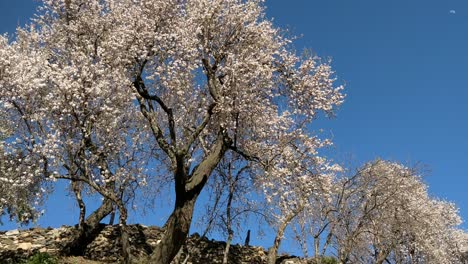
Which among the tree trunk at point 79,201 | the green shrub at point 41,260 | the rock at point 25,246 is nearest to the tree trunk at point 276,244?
the tree trunk at point 79,201

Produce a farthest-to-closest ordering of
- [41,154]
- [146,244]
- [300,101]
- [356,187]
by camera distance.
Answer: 1. [356,187]
2. [146,244]
3. [300,101]
4. [41,154]

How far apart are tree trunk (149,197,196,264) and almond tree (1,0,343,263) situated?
0.13ft

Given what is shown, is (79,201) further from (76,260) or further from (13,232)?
(13,232)

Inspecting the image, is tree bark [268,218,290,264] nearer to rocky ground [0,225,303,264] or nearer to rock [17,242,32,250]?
rocky ground [0,225,303,264]

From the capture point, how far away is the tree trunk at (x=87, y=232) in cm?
2519

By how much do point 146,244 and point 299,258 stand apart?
35.3 ft

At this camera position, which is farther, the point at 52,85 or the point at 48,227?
the point at 48,227

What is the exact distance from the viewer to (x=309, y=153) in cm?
2153

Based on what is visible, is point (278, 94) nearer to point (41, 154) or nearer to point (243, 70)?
point (243, 70)

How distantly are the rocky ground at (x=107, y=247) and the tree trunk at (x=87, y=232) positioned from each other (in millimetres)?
353

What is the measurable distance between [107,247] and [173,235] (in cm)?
967

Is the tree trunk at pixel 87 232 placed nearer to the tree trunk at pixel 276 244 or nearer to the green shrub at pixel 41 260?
the green shrub at pixel 41 260

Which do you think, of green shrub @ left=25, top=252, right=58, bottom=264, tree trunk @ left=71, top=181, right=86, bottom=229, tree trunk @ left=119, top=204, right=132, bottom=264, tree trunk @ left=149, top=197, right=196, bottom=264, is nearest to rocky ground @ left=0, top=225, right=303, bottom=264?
tree trunk @ left=71, top=181, right=86, bottom=229

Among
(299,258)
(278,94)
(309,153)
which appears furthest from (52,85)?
(299,258)
